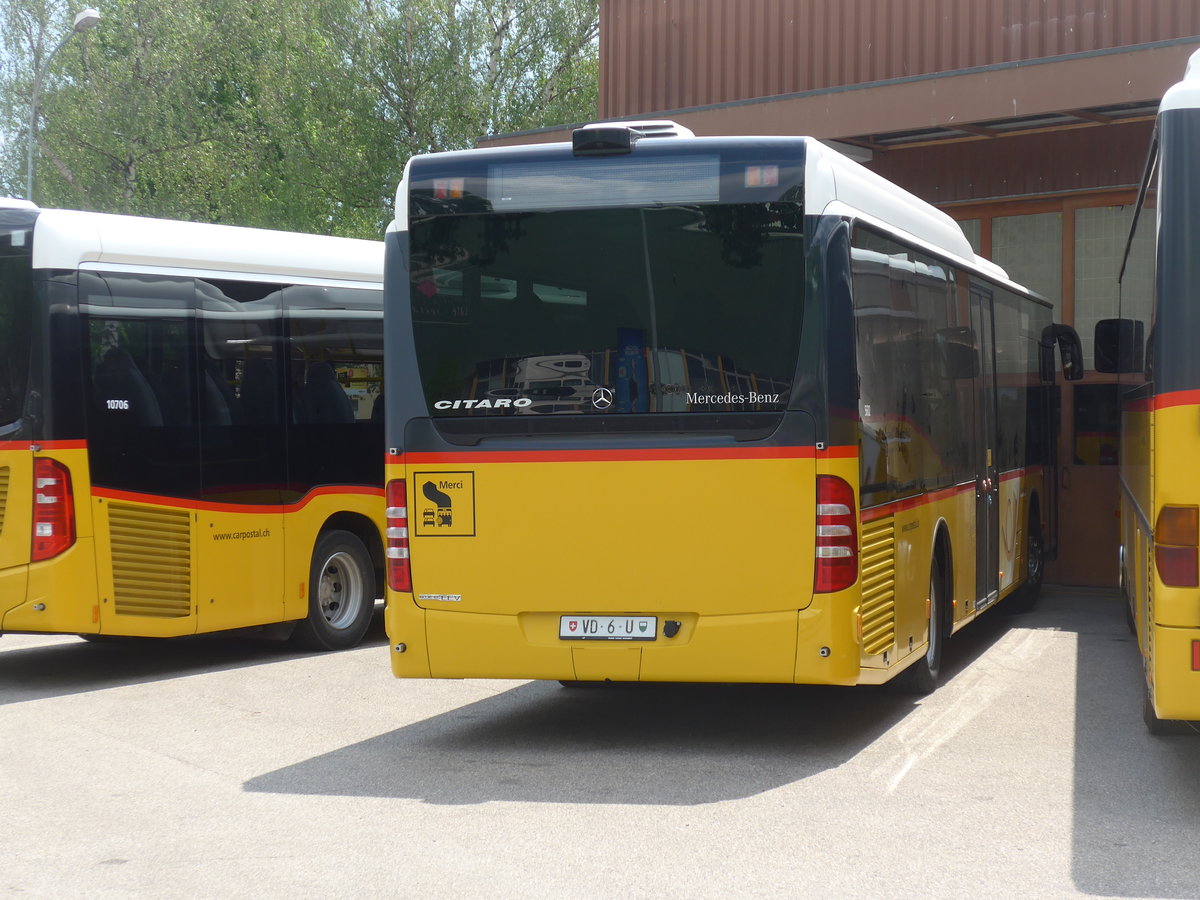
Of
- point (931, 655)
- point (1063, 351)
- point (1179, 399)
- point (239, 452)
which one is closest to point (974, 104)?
point (1063, 351)

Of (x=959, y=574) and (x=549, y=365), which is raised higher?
(x=549, y=365)

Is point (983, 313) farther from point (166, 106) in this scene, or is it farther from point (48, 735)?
point (166, 106)

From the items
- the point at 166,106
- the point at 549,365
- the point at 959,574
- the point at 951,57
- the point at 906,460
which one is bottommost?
the point at 959,574

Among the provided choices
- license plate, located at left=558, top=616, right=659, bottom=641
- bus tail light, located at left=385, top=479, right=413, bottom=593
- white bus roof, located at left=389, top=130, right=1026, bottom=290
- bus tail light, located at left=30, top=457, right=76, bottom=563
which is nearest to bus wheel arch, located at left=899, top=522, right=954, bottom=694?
white bus roof, located at left=389, top=130, right=1026, bottom=290

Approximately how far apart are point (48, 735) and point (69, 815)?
204 cm

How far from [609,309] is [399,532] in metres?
1.56

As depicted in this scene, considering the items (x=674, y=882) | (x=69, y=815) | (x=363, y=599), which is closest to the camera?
(x=674, y=882)

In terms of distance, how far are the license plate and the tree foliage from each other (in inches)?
1294

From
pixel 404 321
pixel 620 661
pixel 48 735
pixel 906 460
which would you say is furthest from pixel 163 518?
pixel 906 460

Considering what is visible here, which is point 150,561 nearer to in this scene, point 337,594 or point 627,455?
point 337,594

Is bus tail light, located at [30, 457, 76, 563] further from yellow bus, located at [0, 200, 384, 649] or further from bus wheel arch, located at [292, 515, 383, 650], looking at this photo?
bus wheel arch, located at [292, 515, 383, 650]

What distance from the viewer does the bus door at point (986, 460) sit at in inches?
433

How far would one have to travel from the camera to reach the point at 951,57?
17125 mm

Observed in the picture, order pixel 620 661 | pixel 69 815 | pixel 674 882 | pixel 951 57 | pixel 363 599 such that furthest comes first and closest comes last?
pixel 951 57
pixel 363 599
pixel 620 661
pixel 69 815
pixel 674 882
